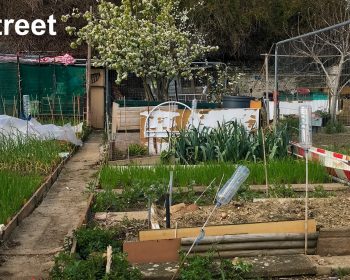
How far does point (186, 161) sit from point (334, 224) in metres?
4.33

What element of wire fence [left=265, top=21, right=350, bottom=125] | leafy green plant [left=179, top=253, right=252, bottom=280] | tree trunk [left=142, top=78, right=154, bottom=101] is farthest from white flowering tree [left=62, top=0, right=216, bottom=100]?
leafy green plant [left=179, top=253, right=252, bottom=280]

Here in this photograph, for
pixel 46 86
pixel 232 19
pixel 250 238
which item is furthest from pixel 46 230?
pixel 232 19

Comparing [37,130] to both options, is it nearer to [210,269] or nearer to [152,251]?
[152,251]

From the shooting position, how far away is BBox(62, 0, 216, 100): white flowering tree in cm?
1510

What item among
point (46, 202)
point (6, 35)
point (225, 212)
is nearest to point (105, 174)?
point (46, 202)

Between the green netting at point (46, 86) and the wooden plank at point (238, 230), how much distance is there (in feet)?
41.6

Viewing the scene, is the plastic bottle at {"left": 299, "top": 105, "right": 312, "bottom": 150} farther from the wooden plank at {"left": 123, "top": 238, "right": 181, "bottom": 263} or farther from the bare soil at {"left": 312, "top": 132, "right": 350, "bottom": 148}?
the bare soil at {"left": 312, "top": 132, "right": 350, "bottom": 148}

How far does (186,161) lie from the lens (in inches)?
368

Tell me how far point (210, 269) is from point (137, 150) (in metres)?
7.06

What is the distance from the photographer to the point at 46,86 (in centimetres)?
1783

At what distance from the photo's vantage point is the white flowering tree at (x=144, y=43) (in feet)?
49.5

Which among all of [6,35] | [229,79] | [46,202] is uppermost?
[6,35]

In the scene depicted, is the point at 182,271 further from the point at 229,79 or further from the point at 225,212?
the point at 229,79

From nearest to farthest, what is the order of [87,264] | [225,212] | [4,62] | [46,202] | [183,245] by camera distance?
[87,264] → [183,245] → [225,212] → [46,202] → [4,62]
